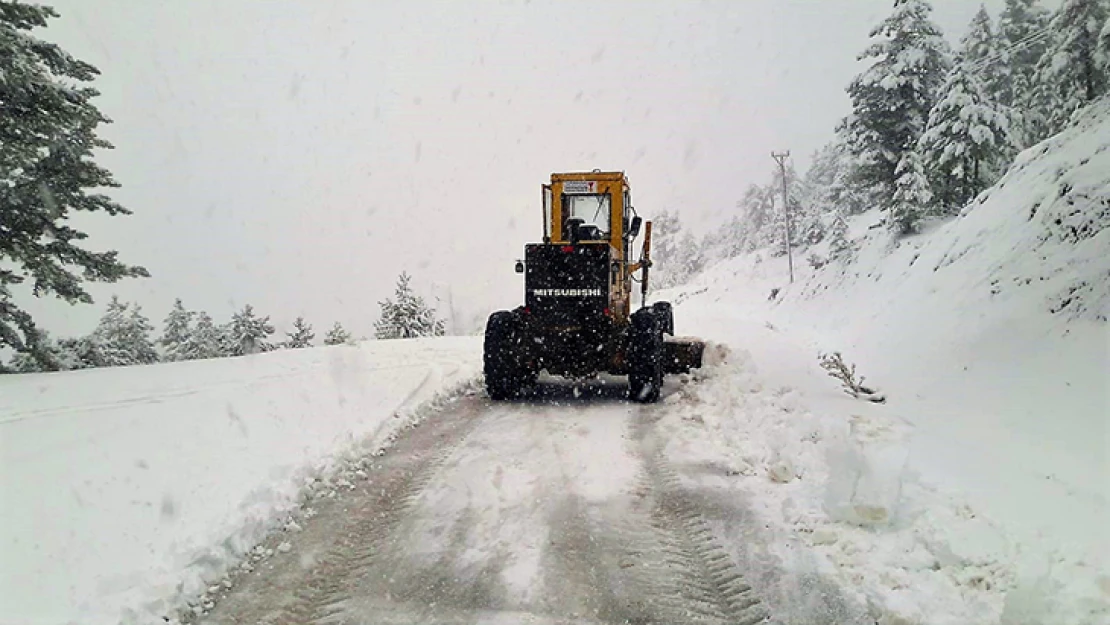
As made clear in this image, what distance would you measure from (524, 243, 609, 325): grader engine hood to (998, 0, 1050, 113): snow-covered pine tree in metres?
31.1

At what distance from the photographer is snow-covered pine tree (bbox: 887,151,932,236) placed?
24.5 metres

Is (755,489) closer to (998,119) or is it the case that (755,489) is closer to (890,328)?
(890,328)

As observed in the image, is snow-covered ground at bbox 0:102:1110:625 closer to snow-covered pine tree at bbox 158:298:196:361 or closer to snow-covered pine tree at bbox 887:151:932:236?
snow-covered pine tree at bbox 887:151:932:236

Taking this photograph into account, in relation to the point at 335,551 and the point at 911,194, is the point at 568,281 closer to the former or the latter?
the point at 335,551

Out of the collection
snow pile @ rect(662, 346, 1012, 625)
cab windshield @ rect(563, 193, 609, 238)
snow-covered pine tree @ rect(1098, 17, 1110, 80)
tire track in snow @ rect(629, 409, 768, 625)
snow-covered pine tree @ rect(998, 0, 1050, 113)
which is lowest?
tire track in snow @ rect(629, 409, 768, 625)

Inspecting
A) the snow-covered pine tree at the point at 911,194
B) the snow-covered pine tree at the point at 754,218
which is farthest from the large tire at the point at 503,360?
the snow-covered pine tree at the point at 754,218

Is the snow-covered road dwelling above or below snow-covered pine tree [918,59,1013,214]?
below

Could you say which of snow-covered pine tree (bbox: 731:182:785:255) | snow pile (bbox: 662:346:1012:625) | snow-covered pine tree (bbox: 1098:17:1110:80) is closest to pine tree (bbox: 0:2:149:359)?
snow pile (bbox: 662:346:1012:625)

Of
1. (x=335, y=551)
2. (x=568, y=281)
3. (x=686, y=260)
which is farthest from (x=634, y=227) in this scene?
(x=686, y=260)

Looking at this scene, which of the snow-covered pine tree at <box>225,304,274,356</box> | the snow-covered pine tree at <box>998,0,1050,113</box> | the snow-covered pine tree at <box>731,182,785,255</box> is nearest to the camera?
the snow-covered pine tree at <box>998,0,1050,113</box>

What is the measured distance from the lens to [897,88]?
2642 centimetres

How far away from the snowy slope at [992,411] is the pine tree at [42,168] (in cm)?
1213

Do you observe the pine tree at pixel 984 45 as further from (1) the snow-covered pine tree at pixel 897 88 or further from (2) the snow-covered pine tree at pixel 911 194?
(2) the snow-covered pine tree at pixel 911 194

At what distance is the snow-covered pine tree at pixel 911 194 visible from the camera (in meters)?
24.5
